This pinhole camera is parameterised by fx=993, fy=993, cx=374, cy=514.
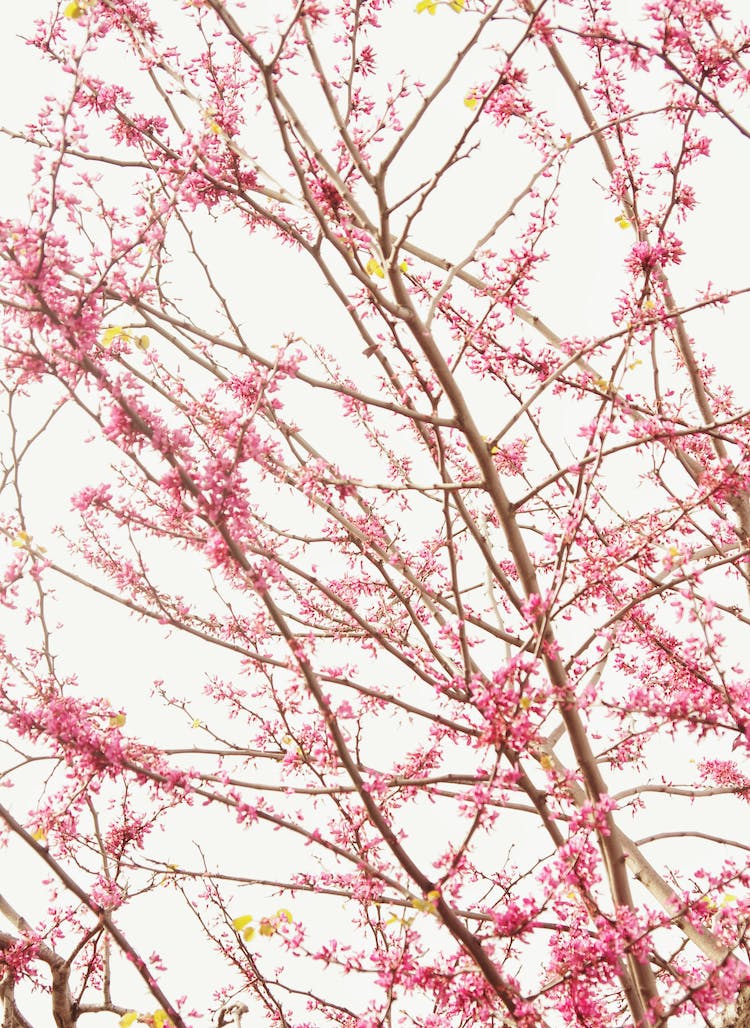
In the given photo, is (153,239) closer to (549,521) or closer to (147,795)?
(147,795)

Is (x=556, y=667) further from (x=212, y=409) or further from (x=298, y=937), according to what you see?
(x=212, y=409)

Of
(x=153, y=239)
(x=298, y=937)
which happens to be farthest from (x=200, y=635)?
(x=153, y=239)

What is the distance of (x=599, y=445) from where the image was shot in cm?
274

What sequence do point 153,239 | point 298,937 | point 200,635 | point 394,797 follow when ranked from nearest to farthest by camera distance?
point 153,239 → point 298,937 → point 200,635 → point 394,797

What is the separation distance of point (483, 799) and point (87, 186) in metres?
1.97

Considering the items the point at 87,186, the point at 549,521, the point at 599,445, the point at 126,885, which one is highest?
the point at 549,521

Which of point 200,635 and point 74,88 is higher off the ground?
point 74,88

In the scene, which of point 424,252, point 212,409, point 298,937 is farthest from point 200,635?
point 424,252

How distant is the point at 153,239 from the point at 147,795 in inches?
57.6

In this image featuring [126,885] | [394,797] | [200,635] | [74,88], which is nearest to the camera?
[74,88]

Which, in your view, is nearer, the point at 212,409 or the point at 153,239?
the point at 153,239

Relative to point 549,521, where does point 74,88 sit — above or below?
below

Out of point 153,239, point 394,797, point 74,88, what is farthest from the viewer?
point 394,797

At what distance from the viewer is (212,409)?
8.89 ft
